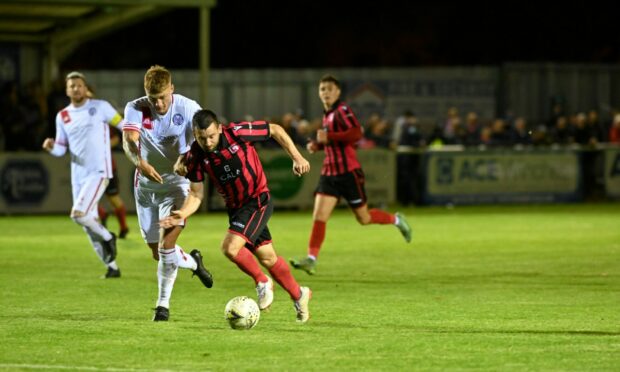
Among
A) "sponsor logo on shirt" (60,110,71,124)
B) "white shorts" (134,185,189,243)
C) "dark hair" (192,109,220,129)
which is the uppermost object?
"dark hair" (192,109,220,129)

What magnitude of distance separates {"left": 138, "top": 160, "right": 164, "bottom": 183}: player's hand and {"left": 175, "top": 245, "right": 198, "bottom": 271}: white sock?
0.70 m

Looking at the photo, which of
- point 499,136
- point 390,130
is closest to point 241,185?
point 499,136

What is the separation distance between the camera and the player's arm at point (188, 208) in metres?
9.64

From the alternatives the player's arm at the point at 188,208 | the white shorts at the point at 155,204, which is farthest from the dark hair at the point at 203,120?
the white shorts at the point at 155,204

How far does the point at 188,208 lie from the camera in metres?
9.73

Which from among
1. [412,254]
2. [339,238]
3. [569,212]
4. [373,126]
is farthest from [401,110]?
[412,254]

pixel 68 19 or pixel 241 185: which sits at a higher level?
pixel 68 19

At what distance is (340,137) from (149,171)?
451cm

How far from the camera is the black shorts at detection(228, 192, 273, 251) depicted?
9805 millimetres

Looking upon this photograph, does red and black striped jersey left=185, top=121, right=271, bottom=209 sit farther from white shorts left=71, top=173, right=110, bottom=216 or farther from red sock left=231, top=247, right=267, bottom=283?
white shorts left=71, top=173, right=110, bottom=216

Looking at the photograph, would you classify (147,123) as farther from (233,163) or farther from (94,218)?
(94,218)

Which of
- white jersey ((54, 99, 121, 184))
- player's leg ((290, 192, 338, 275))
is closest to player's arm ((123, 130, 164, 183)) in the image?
white jersey ((54, 99, 121, 184))

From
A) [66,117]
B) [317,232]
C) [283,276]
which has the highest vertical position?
[66,117]

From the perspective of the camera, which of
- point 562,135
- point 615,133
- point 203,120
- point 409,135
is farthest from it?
point 615,133
